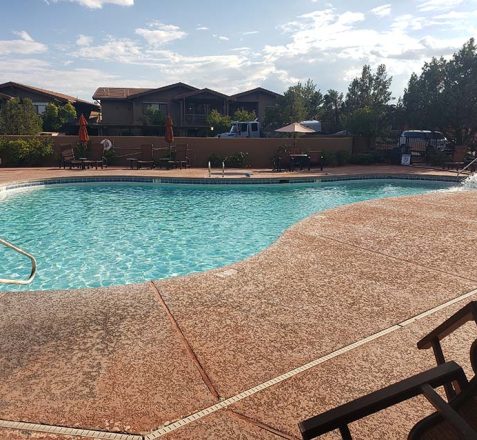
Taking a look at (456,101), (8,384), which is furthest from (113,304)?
(456,101)

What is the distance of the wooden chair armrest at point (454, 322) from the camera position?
1697 millimetres

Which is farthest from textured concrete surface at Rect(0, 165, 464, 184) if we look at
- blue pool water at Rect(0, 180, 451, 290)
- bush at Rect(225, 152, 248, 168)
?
bush at Rect(225, 152, 248, 168)

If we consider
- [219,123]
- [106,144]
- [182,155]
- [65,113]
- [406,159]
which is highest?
[65,113]

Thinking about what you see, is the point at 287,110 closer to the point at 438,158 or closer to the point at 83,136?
the point at 438,158

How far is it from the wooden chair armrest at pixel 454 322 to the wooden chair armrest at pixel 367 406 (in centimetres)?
23

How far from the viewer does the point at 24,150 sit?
2006cm

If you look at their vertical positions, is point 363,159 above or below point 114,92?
below

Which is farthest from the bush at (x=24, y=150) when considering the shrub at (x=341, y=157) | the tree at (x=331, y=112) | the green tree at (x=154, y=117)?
the tree at (x=331, y=112)

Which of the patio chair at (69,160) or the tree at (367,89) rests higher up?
Result: the tree at (367,89)


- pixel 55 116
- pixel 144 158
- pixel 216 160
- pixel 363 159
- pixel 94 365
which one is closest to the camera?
pixel 94 365

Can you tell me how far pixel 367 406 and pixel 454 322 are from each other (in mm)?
606

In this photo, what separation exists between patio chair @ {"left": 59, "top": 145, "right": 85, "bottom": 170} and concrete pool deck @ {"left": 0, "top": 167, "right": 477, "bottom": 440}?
15.8 meters

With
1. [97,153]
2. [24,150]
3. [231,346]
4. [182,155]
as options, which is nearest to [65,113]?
[24,150]

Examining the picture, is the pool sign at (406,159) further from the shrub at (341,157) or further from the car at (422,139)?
the car at (422,139)
